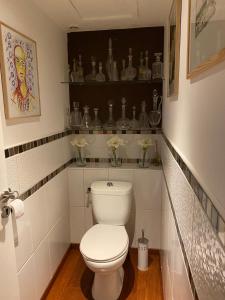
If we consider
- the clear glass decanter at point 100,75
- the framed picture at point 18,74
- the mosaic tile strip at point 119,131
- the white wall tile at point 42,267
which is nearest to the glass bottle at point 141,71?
the clear glass decanter at point 100,75

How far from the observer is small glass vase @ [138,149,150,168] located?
235cm

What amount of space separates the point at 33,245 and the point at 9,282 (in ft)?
1.38

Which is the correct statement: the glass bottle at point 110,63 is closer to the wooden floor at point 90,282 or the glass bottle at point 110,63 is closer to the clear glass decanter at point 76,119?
the clear glass decanter at point 76,119

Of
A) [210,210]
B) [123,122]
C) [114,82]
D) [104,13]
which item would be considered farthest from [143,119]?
[210,210]

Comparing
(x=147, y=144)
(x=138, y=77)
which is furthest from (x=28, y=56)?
(x=147, y=144)

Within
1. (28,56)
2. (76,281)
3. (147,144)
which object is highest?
(28,56)

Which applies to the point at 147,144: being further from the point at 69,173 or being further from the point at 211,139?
the point at 211,139

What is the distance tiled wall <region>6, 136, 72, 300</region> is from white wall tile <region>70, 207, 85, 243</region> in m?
0.10

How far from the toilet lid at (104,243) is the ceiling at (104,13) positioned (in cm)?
173

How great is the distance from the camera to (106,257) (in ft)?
5.57

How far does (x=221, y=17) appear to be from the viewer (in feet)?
1.69

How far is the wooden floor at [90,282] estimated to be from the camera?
6.29 feet

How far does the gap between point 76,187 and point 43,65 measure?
1162 mm

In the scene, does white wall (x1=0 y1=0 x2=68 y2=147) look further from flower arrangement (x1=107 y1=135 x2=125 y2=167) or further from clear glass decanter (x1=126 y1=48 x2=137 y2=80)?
clear glass decanter (x1=126 y1=48 x2=137 y2=80)
